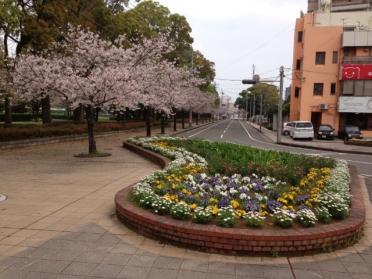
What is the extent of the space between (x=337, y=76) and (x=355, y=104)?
4.03 metres

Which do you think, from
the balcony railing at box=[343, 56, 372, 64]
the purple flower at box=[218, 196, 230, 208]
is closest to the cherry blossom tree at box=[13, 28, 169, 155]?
the purple flower at box=[218, 196, 230, 208]

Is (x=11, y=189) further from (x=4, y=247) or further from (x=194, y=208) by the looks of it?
(x=194, y=208)

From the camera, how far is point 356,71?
42750mm

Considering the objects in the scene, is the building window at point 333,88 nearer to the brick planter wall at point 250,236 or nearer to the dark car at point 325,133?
the dark car at point 325,133

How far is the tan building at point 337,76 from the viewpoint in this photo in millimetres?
42969

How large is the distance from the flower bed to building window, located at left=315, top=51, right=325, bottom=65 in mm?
38287

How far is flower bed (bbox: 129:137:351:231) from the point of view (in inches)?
242

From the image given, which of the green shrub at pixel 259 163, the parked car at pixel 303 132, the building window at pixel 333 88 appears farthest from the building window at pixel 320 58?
the green shrub at pixel 259 163

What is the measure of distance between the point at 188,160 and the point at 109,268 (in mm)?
7585

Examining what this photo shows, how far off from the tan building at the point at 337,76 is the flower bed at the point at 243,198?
1410 inches

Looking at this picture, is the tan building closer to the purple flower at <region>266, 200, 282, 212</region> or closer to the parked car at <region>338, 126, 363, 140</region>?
the parked car at <region>338, 126, 363, 140</region>

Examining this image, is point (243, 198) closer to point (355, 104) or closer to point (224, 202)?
point (224, 202)

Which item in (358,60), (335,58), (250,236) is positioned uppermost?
(335,58)

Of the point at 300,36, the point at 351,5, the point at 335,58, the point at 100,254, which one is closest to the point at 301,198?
the point at 100,254
